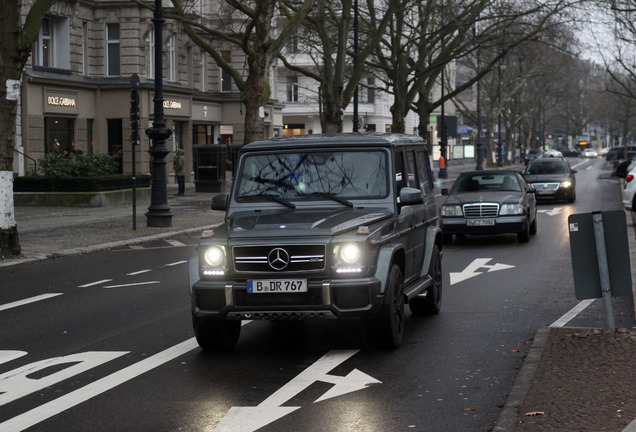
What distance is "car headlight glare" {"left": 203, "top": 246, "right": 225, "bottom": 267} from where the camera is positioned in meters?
8.56

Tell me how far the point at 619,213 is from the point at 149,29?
127 ft

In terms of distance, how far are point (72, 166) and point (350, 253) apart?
2469 centimetres

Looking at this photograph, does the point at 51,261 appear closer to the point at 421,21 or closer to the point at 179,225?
the point at 179,225

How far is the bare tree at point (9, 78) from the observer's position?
16797 mm

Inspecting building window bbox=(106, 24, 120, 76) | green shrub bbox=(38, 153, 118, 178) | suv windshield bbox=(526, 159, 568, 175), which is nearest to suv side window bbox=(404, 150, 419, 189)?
green shrub bbox=(38, 153, 118, 178)

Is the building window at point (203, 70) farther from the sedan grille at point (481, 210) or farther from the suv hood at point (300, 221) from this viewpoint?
the suv hood at point (300, 221)

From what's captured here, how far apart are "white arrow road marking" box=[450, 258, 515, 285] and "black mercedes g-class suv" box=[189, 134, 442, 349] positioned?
13.2 feet

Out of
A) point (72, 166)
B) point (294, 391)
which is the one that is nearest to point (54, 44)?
point (72, 166)

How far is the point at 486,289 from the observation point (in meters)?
13.4

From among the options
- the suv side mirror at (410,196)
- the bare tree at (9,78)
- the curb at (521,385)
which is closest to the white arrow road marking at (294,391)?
the curb at (521,385)

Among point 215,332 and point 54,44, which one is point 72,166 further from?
point 215,332

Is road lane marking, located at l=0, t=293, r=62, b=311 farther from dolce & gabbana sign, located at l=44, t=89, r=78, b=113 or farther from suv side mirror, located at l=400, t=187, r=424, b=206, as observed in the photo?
dolce & gabbana sign, located at l=44, t=89, r=78, b=113

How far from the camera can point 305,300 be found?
8.37 m

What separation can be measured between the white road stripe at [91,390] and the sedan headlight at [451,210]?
36.5 feet
